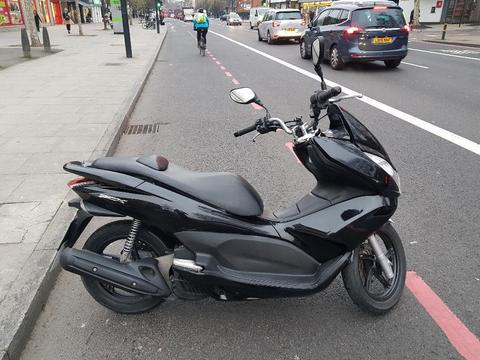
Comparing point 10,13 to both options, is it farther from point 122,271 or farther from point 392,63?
point 122,271

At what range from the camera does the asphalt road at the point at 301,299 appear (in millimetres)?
2502

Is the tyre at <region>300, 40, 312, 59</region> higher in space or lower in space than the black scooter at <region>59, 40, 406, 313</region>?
lower

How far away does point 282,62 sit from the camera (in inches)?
595

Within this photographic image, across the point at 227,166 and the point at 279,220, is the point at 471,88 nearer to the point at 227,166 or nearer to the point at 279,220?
the point at 227,166

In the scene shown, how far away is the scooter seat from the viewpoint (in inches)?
94.0

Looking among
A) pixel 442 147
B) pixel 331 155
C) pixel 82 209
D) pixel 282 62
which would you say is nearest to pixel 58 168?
pixel 82 209

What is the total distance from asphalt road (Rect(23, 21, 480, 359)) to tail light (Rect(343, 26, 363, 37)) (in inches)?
127


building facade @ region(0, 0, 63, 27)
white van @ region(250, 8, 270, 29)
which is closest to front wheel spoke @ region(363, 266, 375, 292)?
building facade @ region(0, 0, 63, 27)

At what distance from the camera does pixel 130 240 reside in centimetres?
253

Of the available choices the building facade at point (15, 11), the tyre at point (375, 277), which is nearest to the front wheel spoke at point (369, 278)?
the tyre at point (375, 277)

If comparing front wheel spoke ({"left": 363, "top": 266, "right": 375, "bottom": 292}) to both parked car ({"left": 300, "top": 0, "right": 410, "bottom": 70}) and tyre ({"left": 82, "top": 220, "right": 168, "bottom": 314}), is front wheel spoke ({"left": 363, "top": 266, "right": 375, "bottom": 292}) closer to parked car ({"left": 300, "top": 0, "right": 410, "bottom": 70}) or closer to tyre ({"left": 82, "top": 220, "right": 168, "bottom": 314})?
tyre ({"left": 82, "top": 220, "right": 168, "bottom": 314})

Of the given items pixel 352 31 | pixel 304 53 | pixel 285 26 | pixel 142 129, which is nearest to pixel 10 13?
pixel 285 26

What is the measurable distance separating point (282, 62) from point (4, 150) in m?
11.2

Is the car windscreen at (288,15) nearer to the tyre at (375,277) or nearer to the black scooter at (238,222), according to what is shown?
the black scooter at (238,222)
